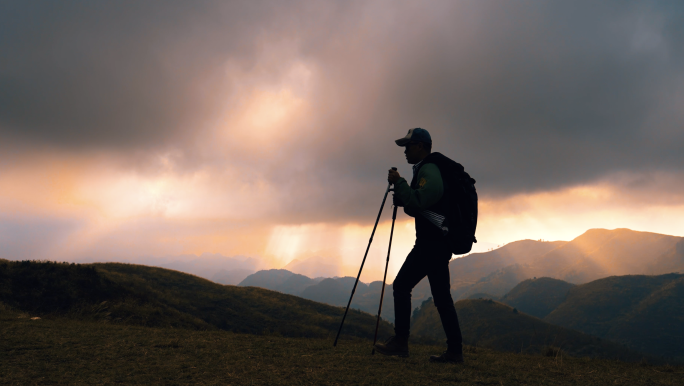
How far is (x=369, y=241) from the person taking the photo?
22.1 feet

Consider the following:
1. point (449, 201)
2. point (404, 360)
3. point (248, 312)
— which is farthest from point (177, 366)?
point (248, 312)

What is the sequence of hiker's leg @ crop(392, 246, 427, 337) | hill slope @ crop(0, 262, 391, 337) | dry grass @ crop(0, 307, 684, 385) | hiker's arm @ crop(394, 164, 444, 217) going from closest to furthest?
dry grass @ crop(0, 307, 684, 385)
hiker's arm @ crop(394, 164, 444, 217)
hiker's leg @ crop(392, 246, 427, 337)
hill slope @ crop(0, 262, 391, 337)

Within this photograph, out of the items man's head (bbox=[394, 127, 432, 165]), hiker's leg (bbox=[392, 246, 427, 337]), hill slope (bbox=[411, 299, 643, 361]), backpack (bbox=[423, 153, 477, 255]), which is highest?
man's head (bbox=[394, 127, 432, 165])

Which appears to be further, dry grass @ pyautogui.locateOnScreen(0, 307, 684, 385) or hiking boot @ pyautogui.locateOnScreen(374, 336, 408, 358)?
hiking boot @ pyautogui.locateOnScreen(374, 336, 408, 358)

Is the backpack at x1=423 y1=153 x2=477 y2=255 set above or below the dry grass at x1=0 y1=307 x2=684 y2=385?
above

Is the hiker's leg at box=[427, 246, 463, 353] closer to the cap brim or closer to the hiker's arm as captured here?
the hiker's arm

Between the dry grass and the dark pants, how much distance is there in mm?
508

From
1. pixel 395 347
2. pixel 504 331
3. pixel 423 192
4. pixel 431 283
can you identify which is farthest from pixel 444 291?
pixel 504 331

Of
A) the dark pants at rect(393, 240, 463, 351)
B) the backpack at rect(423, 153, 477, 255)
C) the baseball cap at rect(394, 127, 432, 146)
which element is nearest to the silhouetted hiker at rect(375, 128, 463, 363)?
the dark pants at rect(393, 240, 463, 351)

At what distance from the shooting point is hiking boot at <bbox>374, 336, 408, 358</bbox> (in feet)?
18.2

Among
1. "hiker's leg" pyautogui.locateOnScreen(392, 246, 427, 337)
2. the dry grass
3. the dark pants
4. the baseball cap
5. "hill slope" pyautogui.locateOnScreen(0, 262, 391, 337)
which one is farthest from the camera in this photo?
"hill slope" pyautogui.locateOnScreen(0, 262, 391, 337)

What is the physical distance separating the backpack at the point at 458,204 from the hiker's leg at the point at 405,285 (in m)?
0.56

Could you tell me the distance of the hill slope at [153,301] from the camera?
13.8 m

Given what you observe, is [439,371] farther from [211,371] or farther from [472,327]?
[472,327]
